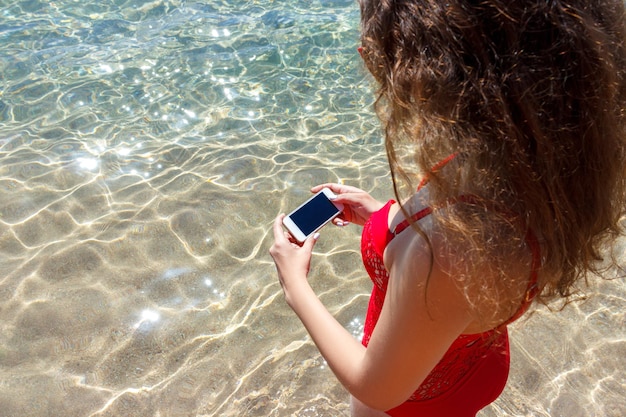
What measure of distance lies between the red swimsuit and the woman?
0.16m

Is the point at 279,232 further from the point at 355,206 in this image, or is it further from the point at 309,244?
the point at 355,206

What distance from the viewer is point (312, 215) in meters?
2.05

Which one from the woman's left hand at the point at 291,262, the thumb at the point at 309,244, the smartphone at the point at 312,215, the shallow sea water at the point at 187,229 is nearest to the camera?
the woman's left hand at the point at 291,262

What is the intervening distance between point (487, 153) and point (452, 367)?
2.48ft

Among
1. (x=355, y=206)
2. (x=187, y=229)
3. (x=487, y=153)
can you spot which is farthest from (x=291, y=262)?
(x=187, y=229)

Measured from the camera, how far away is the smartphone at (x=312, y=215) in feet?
6.55

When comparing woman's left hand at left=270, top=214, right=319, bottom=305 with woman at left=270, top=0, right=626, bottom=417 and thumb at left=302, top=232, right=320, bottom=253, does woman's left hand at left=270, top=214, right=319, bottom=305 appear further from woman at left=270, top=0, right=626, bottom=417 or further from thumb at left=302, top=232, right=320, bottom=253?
woman at left=270, top=0, right=626, bottom=417

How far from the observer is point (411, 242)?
4.20ft

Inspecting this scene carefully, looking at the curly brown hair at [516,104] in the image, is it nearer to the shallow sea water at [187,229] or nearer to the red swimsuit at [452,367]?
the red swimsuit at [452,367]

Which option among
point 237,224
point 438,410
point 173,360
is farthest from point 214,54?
point 438,410

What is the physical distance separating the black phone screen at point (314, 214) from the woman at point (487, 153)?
649mm

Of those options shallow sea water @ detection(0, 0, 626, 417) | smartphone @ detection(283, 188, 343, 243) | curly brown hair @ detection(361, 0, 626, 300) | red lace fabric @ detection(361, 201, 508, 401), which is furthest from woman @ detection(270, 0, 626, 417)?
shallow sea water @ detection(0, 0, 626, 417)

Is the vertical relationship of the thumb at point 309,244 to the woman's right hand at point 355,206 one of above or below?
above

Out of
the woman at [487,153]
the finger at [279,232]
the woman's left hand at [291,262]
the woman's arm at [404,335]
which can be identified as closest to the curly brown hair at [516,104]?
the woman at [487,153]
